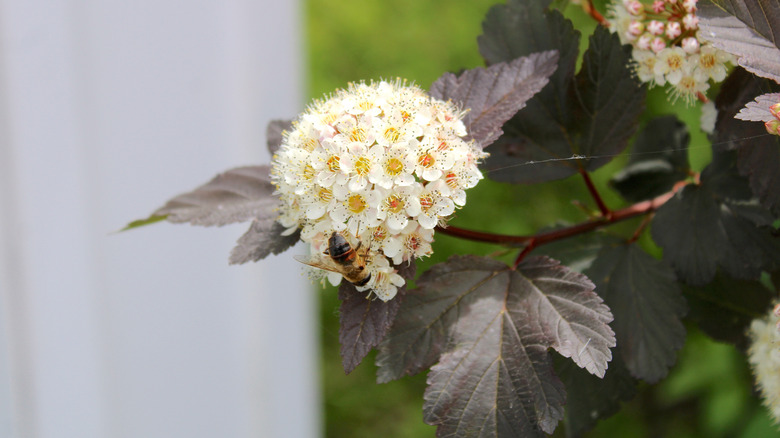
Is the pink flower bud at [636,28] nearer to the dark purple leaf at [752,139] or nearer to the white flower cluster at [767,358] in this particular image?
Result: the dark purple leaf at [752,139]

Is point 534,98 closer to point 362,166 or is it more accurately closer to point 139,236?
point 362,166

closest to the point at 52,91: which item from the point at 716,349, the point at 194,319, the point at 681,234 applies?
the point at 194,319

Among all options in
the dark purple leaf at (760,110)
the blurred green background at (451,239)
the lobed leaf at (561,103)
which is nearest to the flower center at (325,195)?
the lobed leaf at (561,103)

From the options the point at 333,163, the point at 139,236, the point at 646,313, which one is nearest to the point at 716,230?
the point at 646,313

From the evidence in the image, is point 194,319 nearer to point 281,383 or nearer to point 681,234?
point 281,383

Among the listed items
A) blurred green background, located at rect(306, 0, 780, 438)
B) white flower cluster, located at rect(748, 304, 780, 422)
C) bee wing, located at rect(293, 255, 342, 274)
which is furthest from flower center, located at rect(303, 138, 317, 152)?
blurred green background, located at rect(306, 0, 780, 438)

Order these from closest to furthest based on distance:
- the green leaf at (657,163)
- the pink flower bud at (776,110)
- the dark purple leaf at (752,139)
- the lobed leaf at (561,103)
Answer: the pink flower bud at (776,110) → the dark purple leaf at (752,139) → the lobed leaf at (561,103) → the green leaf at (657,163)

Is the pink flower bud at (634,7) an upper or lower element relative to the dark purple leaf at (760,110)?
upper
